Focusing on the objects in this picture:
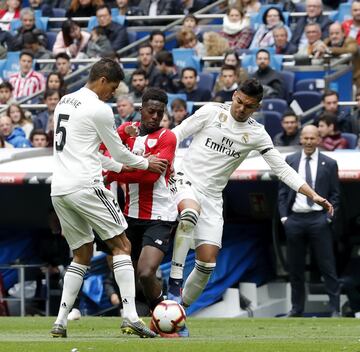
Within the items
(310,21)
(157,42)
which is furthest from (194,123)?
(157,42)

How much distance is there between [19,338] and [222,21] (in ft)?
39.1

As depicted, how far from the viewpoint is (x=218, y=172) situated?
11812 mm

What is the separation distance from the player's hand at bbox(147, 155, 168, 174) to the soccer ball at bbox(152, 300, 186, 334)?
107cm

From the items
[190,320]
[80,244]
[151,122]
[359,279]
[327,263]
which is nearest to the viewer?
[80,244]

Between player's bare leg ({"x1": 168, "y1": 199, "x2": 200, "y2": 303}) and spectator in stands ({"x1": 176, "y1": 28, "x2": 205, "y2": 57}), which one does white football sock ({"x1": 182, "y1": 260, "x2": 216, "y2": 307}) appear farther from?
spectator in stands ({"x1": 176, "y1": 28, "x2": 205, "y2": 57})

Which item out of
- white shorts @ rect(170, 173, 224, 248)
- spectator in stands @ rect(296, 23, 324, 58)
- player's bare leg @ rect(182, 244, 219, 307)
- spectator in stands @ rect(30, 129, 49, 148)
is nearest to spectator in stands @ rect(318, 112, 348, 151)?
spectator in stands @ rect(296, 23, 324, 58)

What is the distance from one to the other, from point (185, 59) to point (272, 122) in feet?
10.4

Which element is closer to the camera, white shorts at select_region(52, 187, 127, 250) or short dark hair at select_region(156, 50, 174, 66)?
white shorts at select_region(52, 187, 127, 250)

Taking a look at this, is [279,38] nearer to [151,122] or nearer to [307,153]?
[307,153]

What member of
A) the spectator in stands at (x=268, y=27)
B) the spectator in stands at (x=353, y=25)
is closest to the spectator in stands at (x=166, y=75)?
the spectator in stands at (x=268, y=27)

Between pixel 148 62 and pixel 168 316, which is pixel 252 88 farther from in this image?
pixel 148 62

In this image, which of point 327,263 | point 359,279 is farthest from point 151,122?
point 359,279

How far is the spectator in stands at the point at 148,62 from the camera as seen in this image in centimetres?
1953

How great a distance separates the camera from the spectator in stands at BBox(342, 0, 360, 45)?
19219 mm
